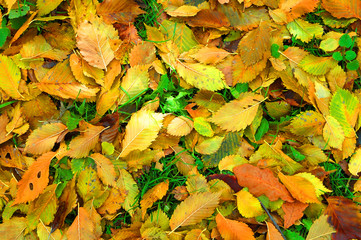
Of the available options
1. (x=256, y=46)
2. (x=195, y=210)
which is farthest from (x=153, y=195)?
(x=256, y=46)

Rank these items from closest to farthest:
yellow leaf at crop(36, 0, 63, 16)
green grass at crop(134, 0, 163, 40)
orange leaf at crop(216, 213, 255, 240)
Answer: orange leaf at crop(216, 213, 255, 240)
yellow leaf at crop(36, 0, 63, 16)
green grass at crop(134, 0, 163, 40)

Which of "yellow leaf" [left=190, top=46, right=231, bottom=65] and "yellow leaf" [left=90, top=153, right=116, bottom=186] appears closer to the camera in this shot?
"yellow leaf" [left=90, top=153, right=116, bottom=186]

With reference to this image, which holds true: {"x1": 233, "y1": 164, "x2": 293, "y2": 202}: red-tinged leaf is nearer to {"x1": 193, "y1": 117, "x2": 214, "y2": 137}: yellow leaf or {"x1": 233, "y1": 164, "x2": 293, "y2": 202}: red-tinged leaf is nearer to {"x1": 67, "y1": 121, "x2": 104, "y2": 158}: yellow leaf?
{"x1": 193, "y1": 117, "x2": 214, "y2": 137}: yellow leaf

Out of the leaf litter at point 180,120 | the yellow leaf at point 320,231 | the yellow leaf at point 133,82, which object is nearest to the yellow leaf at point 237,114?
the leaf litter at point 180,120

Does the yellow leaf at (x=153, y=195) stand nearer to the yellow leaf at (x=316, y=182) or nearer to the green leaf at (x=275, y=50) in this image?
the yellow leaf at (x=316, y=182)

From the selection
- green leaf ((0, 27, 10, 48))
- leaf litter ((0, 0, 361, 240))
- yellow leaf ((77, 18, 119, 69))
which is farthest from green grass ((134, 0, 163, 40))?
green leaf ((0, 27, 10, 48))

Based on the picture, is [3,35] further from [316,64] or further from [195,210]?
[316,64]
